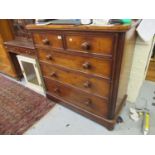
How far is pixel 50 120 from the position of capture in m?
1.56

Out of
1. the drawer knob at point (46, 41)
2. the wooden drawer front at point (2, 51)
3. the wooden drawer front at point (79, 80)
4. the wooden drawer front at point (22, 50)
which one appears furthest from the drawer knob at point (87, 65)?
the wooden drawer front at point (2, 51)

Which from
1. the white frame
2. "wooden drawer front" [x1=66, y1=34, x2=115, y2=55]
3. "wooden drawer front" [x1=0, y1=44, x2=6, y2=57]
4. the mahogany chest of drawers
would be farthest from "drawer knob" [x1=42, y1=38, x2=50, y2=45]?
"wooden drawer front" [x1=0, y1=44, x2=6, y2=57]

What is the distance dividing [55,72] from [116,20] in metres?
0.86

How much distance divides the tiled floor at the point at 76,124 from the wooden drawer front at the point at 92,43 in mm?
848

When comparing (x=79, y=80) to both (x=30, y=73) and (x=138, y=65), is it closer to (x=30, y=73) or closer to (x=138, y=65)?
(x=138, y=65)

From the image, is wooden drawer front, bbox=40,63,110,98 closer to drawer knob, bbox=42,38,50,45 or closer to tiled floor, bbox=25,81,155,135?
drawer knob, bbox=42,38,50,45

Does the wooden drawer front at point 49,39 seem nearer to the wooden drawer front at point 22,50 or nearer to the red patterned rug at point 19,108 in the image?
the wooden drawer front at point 22,50

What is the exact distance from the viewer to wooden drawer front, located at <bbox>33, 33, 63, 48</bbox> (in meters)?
1.22

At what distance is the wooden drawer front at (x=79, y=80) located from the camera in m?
1.19

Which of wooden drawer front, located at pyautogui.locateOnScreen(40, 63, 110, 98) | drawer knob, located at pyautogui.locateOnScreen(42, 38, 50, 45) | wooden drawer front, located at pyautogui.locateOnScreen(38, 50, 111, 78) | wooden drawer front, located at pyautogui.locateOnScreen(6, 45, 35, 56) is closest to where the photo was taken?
wooden drawer front, located at pyautogui.locateOnScreen(38, 50, 111, 78)

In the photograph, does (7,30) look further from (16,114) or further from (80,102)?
(80,102)

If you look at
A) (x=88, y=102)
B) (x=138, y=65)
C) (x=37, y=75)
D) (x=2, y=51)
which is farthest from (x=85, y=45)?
(x=2, y=51)

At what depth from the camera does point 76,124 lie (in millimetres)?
1481

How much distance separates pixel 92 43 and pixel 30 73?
56.1 inches
